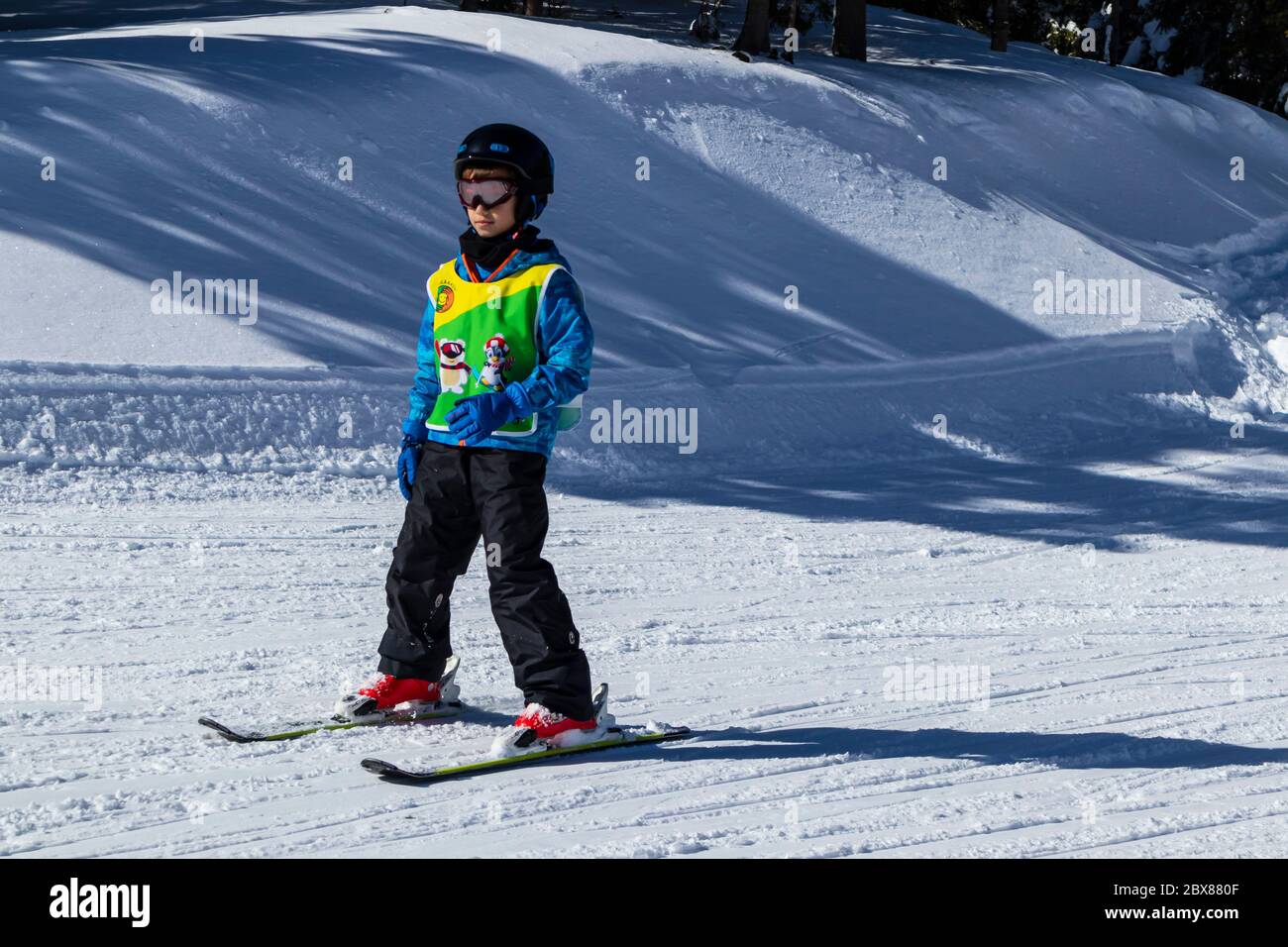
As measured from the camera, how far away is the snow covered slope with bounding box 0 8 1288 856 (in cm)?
436

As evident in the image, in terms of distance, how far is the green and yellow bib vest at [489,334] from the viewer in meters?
4.45

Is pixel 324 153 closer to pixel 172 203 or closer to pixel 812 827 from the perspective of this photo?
pixel 172 203

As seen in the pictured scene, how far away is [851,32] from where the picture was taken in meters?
18.7

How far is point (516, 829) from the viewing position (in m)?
4.00

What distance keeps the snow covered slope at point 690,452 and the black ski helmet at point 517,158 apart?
173 cm

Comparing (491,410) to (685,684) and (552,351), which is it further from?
(685,684)

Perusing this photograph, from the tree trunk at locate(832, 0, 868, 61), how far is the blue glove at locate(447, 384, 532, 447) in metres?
15.4

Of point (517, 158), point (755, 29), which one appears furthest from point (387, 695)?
point (755, 29)

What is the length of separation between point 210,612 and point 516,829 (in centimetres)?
245

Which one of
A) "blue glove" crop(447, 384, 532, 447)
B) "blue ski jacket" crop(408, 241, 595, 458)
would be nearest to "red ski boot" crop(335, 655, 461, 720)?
"blue ski jacket" crop(408, 241, 595, 458)

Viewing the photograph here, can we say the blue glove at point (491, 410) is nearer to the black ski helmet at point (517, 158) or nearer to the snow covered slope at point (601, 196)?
the black ski helmet at point (517, 158)

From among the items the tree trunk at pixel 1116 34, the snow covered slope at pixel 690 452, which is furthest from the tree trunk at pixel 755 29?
the tree trunk at pixel 1116 34

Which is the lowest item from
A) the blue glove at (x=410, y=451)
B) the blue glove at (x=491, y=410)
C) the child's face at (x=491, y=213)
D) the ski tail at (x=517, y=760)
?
the ski tail at (x=517, y=760)

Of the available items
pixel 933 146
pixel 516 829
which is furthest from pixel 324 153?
pixel 516 829
